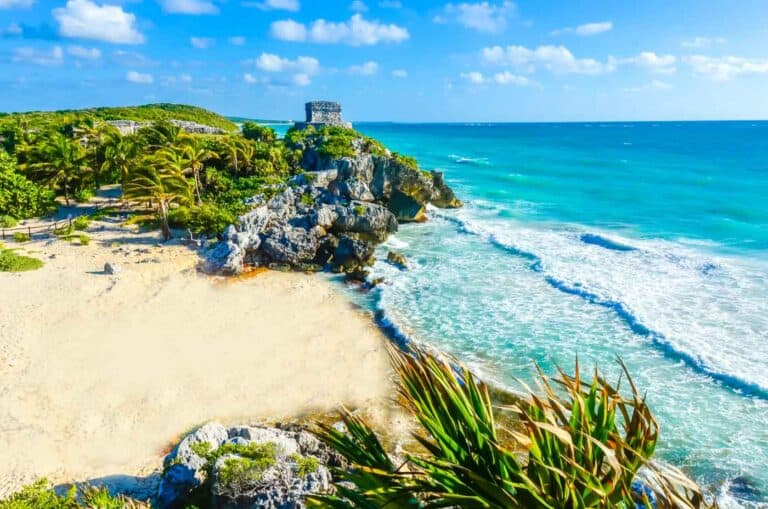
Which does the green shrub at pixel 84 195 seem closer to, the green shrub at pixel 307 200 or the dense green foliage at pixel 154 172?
the dense green foliage at pixel 154 172

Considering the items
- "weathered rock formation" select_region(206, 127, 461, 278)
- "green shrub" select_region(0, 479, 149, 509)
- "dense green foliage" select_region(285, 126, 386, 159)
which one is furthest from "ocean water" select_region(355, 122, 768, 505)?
"dense green foliage" select_region(285, 126, 386, 159)

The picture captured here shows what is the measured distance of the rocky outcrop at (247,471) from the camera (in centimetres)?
896

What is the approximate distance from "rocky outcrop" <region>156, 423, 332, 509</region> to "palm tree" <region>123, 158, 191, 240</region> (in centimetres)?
1748

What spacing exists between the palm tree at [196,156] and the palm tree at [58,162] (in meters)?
6.30

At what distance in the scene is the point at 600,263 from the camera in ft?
82.8

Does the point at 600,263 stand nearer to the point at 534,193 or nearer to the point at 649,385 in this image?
the point at 649,385

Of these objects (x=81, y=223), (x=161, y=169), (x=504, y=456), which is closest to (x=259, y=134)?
(x=161, y=169)

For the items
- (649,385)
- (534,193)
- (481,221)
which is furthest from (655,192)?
(649,385)

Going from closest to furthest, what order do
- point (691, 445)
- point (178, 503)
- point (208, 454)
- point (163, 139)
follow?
point (178, 503), point (208, 454), point (691, 445), point (163, 139)

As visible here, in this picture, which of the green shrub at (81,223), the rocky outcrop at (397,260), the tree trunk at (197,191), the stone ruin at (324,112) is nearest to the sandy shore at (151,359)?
the rocky outcrop at (397,260)

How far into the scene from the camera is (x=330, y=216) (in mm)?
27281

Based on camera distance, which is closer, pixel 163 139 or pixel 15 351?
pixel 15 351

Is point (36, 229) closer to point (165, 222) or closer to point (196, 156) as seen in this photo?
point (165, 222)

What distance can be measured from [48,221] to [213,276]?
14.2 m
